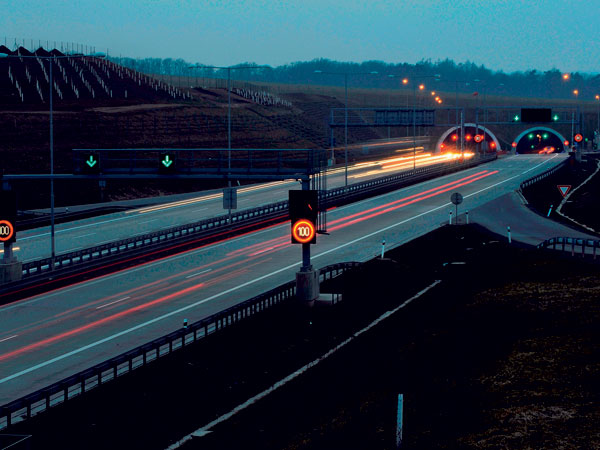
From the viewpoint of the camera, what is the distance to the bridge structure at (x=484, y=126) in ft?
401

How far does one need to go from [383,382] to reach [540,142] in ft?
568

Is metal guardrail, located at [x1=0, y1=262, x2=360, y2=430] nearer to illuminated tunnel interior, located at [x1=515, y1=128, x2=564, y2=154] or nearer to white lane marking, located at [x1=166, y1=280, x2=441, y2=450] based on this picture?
white lane marking, located at [x1=166, y1=280, x2=441, y2=450]

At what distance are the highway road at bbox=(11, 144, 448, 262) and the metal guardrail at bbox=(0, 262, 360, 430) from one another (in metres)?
20.4

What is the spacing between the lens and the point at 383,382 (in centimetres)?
2477

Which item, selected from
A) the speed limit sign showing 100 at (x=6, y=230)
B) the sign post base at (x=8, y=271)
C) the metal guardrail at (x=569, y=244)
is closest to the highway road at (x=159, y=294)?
the sign post base at (x=8, y=271)

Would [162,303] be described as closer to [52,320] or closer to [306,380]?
[52,320]

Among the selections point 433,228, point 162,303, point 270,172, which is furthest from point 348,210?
point 162,303

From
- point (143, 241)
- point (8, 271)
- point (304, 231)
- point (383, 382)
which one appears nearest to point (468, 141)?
point (143, 241)

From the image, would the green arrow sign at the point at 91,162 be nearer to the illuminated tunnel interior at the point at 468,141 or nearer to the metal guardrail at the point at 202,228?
the metal guardrail at the point at 202,228

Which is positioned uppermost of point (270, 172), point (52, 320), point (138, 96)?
point (138, 96)

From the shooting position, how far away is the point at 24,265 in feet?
145

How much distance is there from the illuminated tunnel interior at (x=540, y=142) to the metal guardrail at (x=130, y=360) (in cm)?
14158

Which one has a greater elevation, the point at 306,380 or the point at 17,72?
the point at 17,72

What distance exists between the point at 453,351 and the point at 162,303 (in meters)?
15.6
